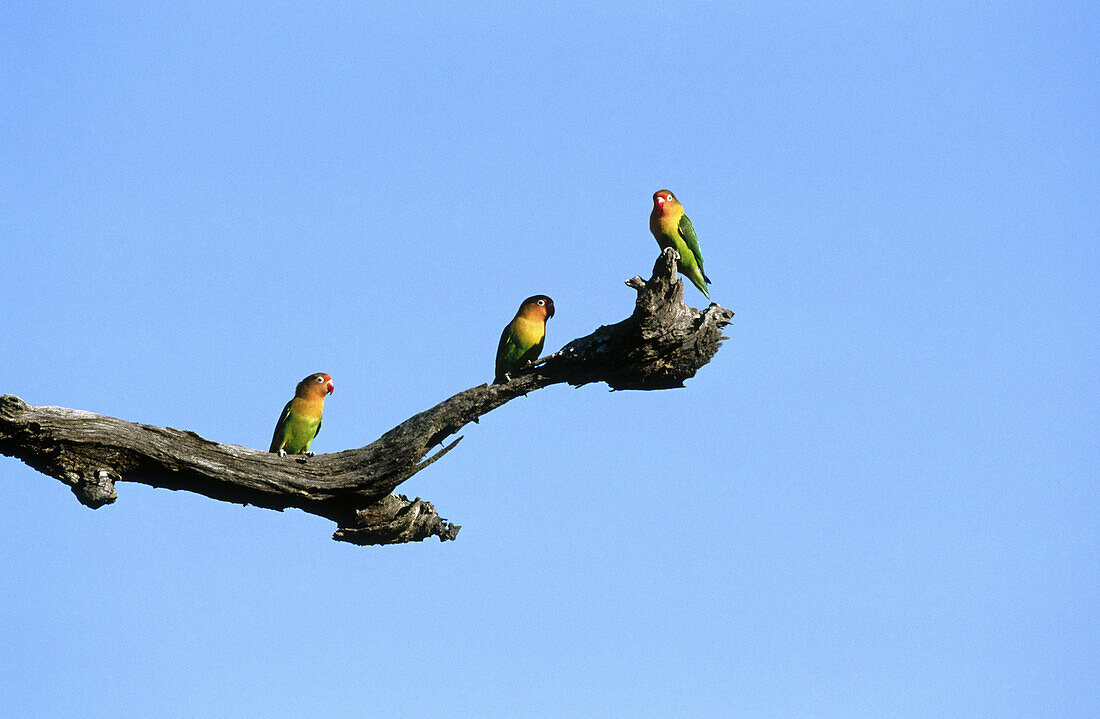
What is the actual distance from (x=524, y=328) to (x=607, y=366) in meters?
1.10

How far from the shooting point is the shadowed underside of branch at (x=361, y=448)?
6.64 m

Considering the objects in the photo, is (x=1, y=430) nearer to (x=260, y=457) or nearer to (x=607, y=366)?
(x=260, y=457)

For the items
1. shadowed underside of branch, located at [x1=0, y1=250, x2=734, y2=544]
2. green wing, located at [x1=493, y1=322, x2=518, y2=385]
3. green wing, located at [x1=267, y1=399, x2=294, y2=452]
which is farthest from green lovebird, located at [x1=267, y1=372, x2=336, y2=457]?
green wing, located at [x1=493, y1=322, x2=518, y2=385]

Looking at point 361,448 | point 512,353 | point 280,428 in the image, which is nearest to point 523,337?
point 512,353

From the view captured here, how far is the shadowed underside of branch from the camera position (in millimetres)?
6645

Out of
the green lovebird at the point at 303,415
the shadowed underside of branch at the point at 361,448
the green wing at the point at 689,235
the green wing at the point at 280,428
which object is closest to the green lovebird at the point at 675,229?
the green wing at the point at 689,235

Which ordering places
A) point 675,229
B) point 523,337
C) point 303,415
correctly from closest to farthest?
point 523,337 → point 675,229 → point 303,415

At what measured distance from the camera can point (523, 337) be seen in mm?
8203

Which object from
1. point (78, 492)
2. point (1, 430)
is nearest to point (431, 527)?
point (78, 492)

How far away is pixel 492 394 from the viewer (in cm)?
766

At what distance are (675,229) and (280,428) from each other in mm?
4678

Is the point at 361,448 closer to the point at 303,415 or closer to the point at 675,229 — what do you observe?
the point at 303,415

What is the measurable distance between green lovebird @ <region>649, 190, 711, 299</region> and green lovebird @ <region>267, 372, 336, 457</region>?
152 inches

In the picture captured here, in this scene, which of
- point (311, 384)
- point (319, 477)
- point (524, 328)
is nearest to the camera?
point (319, 477)
